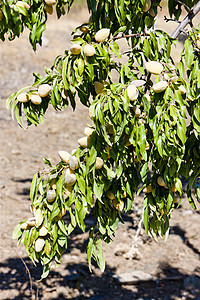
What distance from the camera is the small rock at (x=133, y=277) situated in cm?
332

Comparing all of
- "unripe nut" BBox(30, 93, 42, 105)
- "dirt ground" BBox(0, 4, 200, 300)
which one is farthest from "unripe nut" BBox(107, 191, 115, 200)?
"dirt ground" BBox(0, 4, 200, 300)

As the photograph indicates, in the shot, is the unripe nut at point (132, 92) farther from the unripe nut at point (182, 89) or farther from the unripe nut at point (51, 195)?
the unripe nut at point (51, 195)

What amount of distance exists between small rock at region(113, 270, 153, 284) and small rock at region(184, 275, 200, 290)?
273mm

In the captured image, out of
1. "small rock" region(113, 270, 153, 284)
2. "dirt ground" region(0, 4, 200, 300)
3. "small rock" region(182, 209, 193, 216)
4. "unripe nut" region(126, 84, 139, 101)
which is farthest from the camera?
"small rock" region(182, 209, 193, 216)

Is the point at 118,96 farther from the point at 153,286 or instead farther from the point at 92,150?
the point at 153,286

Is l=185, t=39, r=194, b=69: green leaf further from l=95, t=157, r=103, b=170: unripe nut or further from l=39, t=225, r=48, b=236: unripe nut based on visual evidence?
l=39, t=225, r=48, b=236: unripe nut

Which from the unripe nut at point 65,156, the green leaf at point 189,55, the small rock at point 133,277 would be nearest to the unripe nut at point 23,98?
the unripe nut at point 65,156

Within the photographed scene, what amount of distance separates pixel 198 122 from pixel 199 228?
3.02m

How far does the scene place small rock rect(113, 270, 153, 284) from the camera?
10.9 ft

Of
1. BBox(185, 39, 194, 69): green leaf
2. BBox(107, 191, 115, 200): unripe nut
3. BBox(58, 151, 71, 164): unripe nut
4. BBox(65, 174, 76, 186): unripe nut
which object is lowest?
BBox(107, 191, 115, 200): unripe nut

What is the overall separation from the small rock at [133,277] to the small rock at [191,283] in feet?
0.89

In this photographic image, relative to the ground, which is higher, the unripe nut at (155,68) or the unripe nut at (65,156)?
the unripe nut at (155,68)

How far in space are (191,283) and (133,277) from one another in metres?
0.45

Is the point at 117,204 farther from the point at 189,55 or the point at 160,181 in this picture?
the point at 189,55
